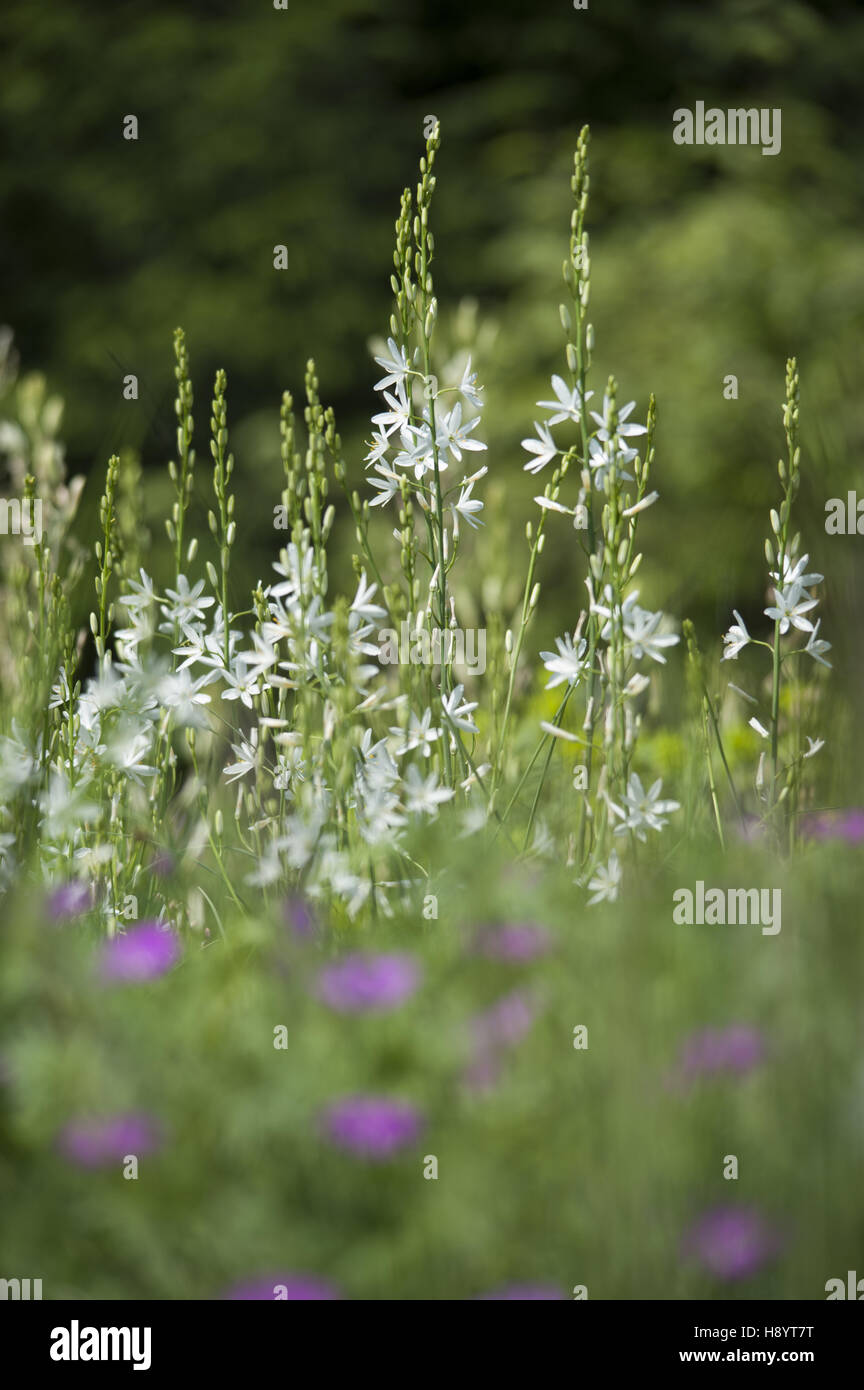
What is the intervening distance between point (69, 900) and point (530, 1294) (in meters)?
0.85

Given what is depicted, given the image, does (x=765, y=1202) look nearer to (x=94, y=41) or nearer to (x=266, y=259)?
(x=266, y=259)

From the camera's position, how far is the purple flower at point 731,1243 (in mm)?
1104

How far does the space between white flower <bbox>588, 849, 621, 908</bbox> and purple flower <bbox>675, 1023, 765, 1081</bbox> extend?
53cm

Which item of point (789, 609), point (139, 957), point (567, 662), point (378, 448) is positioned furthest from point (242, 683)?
point (789, 609)

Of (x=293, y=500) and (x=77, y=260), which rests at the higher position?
(x=77, y=260)

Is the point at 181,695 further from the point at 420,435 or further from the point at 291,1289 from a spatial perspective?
the point at 291,1289

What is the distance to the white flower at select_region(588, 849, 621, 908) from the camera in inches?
71.7

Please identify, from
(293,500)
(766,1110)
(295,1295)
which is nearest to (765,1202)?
(766,1110)

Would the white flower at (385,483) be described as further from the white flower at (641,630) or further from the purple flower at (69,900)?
the purple flower at (69,900)

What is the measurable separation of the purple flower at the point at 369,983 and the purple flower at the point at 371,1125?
107mm

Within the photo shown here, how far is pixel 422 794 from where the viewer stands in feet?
6.41

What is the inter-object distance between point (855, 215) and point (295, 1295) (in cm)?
798

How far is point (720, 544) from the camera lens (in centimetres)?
255

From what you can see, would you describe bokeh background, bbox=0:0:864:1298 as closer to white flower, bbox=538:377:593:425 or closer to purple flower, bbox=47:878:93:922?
purple flower, bbox=47:878:93:922
